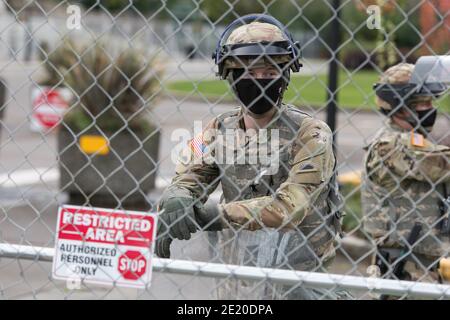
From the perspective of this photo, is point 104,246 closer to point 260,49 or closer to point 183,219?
point 183,219

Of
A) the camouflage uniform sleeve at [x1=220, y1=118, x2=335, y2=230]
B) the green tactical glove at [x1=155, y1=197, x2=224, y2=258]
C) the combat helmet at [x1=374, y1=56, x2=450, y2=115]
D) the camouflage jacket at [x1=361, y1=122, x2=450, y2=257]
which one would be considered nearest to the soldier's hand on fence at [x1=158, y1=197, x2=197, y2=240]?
the green tactical glove at [x1=155, y1=197, x2=224, y2=258]

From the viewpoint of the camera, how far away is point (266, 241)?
9.54ft

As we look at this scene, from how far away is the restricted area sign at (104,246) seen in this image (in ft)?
8.54

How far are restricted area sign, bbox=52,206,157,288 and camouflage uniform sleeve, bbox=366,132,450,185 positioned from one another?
1743 mm

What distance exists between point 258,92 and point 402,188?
1.73 m

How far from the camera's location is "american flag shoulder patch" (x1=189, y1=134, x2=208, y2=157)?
3.07 m

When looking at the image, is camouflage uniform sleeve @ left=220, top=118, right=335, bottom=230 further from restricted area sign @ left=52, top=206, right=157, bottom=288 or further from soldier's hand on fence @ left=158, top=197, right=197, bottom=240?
restricted area sign @ left=52, top=206, right=157, bottom=288

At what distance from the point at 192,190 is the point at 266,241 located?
1.15 ft

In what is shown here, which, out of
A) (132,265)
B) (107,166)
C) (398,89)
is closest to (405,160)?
(398,89)

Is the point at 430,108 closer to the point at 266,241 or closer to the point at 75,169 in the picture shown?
the point at 266,241

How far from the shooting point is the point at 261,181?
9.69ft

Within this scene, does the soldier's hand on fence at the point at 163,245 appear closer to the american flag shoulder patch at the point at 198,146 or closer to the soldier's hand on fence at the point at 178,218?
the soldier's hand on fence at the point at 178,218

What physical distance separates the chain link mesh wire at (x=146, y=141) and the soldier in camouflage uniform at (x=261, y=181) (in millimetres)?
13
